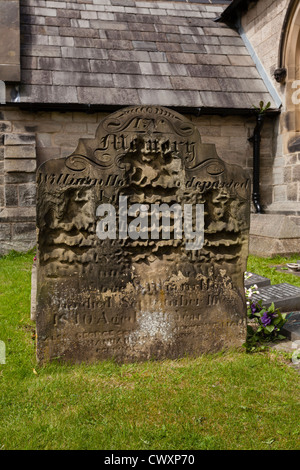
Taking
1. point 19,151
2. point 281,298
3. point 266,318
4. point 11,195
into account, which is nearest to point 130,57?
point 19,151

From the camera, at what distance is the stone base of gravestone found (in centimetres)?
440

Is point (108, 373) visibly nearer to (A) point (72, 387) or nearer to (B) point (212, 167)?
(A) point (72, 387)

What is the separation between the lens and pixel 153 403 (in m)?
2.72

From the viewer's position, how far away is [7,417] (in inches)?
100

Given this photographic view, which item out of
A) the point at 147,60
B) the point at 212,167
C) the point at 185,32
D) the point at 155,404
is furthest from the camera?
the point at 185,32

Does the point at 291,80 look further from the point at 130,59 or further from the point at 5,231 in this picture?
the point at 5,231

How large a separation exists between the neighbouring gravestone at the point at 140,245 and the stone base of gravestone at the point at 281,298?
1.04m

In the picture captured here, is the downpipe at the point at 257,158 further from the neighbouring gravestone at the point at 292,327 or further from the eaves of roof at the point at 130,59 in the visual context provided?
the neighbouring gravestone at the point at 292,327

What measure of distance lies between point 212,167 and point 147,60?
6.46m

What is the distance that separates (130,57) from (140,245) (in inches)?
267

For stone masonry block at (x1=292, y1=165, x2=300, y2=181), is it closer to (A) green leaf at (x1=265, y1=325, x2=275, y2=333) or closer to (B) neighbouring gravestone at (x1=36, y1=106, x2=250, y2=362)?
(A) green leaf at (x1=265, y1=325, x2=275, y2=333)

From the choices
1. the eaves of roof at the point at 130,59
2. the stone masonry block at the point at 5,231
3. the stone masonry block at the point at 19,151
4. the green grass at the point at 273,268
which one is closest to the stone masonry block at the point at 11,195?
the stone masonry block at the point at 5,231
